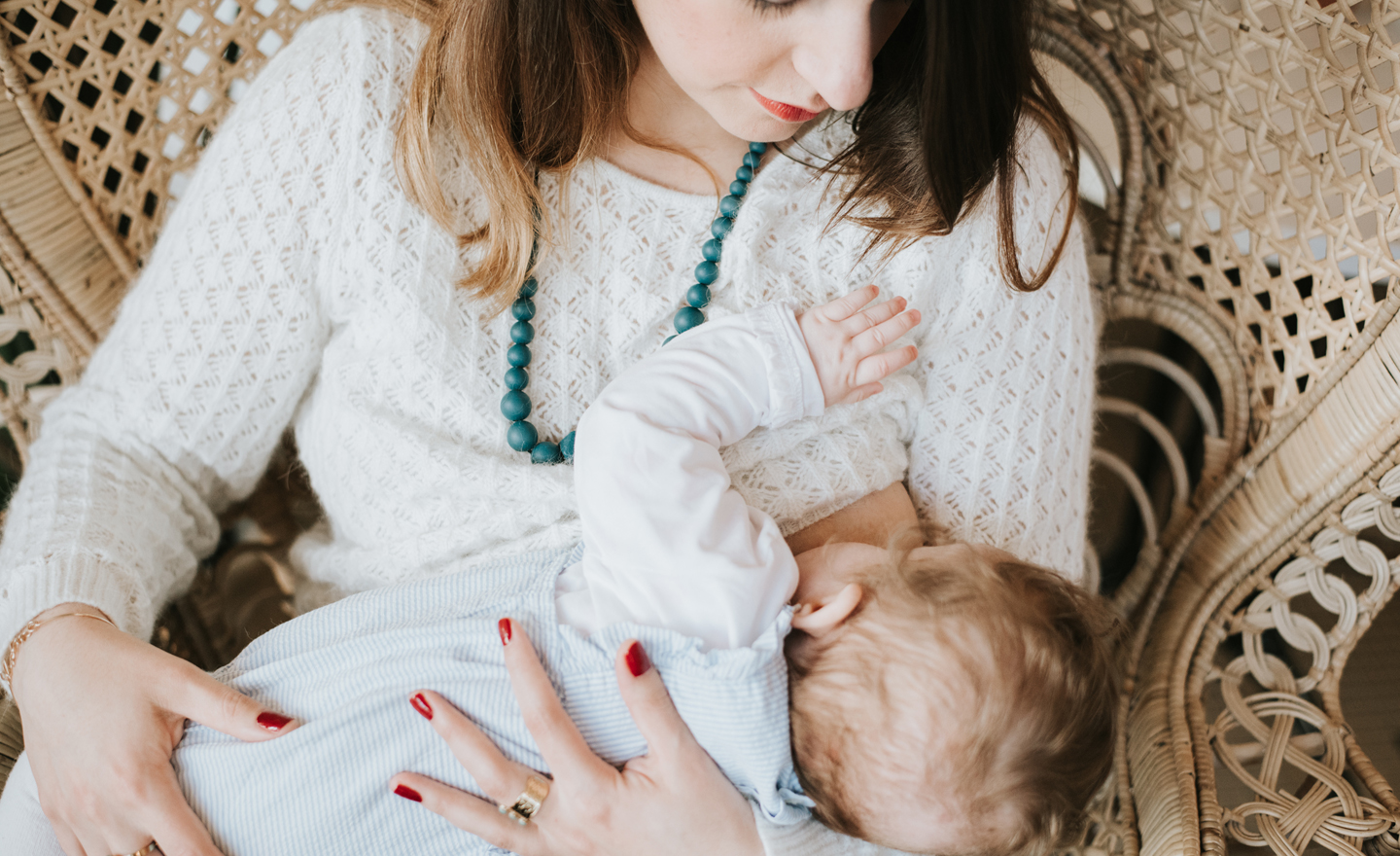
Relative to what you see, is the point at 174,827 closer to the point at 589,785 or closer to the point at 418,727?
the point at 418,727

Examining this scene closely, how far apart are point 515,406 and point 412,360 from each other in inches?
5.3

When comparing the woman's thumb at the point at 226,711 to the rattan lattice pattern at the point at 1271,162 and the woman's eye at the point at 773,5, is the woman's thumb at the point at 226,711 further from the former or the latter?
the rattan lattice pattern at the point at 1271,162

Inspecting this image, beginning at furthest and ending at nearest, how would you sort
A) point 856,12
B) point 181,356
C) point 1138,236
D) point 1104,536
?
point 1104,536, point 1138,236, point 181,356, point 856,12

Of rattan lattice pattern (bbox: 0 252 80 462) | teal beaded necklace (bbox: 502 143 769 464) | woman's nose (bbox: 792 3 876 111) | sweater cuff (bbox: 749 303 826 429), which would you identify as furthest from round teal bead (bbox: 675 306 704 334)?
rattan lattice pattern (bbox: 0 252 80 462)

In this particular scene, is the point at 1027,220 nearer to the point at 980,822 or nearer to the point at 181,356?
the point at 980,822

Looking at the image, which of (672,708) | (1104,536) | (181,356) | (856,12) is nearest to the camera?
(856,12)

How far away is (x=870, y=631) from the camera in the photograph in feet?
2.97

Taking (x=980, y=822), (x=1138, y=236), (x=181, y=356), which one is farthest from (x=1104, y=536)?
(x=181, y=356)

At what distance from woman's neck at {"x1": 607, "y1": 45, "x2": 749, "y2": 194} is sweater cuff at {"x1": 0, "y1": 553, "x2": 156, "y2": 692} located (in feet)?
2.61

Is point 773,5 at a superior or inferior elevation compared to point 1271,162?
superior

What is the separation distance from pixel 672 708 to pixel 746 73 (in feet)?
2.21

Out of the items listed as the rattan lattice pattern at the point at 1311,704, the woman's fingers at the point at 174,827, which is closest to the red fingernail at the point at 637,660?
the woman's fingers at the point at 174,827

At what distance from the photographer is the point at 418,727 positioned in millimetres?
968

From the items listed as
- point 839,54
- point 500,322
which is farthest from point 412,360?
point 839,54
